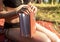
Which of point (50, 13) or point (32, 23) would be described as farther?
point (50, 13)

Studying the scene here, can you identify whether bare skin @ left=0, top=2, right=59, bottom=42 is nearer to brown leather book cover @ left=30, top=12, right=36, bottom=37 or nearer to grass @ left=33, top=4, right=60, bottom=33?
brown leather book cover @ left=30, top=12, right=36, bottom=37

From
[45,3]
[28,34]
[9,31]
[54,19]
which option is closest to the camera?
[28,34]

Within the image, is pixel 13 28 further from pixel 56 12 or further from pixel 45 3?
pixel 45 3

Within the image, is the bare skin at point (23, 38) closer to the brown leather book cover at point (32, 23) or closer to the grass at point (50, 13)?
the brown leather book cover at point (32, 23)

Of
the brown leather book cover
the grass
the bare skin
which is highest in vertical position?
the brown leather book cover

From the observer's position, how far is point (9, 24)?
192 cm

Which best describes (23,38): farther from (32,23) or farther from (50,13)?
(50,13)

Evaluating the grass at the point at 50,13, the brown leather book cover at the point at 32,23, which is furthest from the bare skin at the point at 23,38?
the grass at the point at 50,13

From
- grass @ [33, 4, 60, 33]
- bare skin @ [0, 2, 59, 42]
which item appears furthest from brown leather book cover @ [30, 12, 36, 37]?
grass @ [33, 4, 60, 33]

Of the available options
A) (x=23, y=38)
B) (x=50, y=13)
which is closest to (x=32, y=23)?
(x=23, y=38)

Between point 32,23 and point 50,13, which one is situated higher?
point 32,23

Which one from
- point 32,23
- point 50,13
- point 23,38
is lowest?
point 50,13

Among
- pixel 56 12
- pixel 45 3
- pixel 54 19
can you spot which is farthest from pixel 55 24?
pixel 45 3

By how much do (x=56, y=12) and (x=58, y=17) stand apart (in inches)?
14.6
